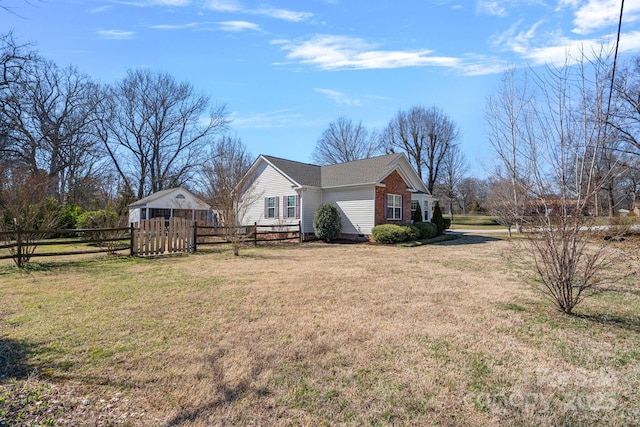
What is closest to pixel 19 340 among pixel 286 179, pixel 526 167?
pixel 526 167

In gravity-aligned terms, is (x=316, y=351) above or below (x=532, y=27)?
below

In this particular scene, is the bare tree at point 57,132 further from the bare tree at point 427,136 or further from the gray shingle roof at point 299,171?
the bare tree at point 427,136

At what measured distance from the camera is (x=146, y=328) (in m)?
4.51

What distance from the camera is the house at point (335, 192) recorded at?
1817cm

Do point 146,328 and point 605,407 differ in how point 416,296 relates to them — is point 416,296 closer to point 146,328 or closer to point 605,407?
point 605,407

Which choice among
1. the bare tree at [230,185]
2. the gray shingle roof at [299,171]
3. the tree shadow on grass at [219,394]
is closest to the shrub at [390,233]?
the gray shingle roof at [299,171]

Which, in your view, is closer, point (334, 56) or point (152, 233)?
point (334, 56)

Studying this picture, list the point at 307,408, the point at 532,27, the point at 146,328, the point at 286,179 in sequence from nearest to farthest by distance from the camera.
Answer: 1. the point at 307,408
2. the point at 146,328
3. the point at 532,27
4. the point at 286,179

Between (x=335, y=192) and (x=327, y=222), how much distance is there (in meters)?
2.57

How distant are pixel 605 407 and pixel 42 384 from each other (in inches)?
199

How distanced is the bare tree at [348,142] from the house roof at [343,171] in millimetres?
20042

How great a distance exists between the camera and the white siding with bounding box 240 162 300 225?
2006 centimetres

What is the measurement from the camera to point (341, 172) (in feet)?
68.5

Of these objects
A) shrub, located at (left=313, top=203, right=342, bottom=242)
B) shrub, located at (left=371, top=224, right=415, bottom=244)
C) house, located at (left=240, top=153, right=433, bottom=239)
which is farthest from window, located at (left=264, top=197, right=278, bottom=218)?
shrub, located at (left=371, top=224, right=415, bottom=244)
